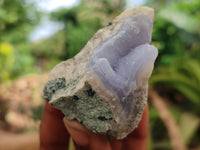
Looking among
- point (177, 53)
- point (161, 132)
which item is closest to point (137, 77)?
point (161, 132)

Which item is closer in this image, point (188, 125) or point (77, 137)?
point (77, 137)

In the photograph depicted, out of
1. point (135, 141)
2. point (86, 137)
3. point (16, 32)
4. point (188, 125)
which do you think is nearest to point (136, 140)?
point (135, 141)

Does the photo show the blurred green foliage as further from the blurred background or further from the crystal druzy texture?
the crystal druzy texture

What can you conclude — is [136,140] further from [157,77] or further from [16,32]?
[16,32]

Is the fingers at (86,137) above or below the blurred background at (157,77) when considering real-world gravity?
above

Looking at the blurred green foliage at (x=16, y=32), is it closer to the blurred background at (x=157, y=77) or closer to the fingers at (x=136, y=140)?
the blurred background at (x=157, y=77)

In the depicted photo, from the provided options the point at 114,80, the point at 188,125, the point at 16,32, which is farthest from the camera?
the point at 16,32

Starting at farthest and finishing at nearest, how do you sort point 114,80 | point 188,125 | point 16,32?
point 16,32 < point 188,125 < point 114,80

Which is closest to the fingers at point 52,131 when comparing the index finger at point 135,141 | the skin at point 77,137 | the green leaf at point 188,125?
the skin at point 77,137
